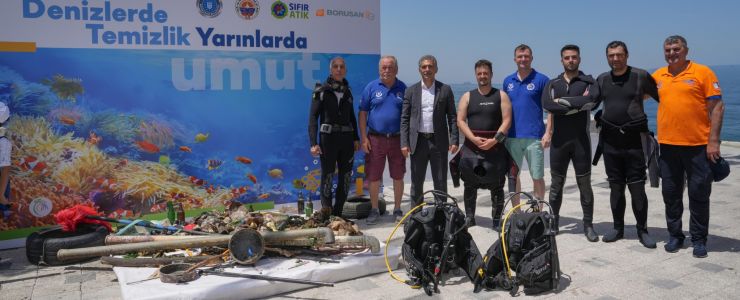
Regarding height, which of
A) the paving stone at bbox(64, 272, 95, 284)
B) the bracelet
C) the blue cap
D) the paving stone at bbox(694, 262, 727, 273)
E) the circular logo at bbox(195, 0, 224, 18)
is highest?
the circular logo at bbox(195, 0, 224, 18)

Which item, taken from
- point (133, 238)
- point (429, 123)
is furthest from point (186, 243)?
point (429, 123)

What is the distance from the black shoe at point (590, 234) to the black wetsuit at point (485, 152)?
2.86 ft

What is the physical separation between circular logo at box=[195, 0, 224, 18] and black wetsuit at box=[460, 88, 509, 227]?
9.62ft

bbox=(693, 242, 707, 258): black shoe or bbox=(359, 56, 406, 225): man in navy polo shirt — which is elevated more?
bbox=(359, 56, 406, 225): man in navy polo shirt

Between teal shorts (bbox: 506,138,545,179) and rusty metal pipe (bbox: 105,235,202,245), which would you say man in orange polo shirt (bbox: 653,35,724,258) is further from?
rusty metal pipe (bbox: 105,235,202,245)

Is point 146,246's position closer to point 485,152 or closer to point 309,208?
point 309,208

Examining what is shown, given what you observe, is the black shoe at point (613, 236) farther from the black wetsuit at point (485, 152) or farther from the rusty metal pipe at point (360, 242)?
the rusty metal pipe at point (360, 242)

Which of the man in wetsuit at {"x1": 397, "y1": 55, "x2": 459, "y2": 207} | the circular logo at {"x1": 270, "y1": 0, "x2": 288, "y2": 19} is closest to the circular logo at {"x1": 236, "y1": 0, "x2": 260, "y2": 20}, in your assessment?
the circular logo at {"x1": 270, "y1": 0, "x2": 288, "y2": 19}

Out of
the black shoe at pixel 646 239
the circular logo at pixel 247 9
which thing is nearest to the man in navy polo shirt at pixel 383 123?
the circular logo at pixel 247 9

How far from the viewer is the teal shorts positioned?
19.4 feet

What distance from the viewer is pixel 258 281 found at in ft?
14.0

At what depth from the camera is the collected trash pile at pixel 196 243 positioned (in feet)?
15.0

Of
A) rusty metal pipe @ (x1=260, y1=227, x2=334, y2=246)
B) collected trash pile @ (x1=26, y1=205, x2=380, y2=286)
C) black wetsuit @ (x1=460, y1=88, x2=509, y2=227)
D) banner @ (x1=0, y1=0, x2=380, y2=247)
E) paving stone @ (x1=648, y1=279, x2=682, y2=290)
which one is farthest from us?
black wetsuit @ (x1=460, y1=88, x2=509, y2=227)

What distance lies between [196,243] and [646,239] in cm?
397
